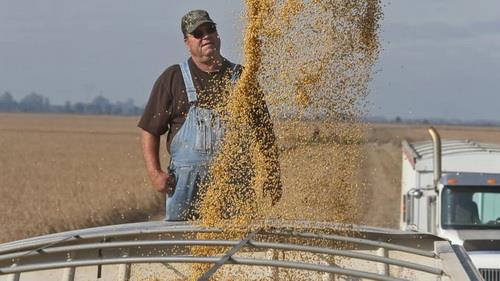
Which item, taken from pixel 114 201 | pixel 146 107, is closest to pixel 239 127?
pixel 146 107

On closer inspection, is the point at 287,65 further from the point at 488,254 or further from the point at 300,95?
the point at 488,254

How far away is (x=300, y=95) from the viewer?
5848 millimetres

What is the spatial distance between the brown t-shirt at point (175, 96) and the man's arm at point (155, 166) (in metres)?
0.05

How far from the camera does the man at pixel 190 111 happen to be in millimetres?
6020

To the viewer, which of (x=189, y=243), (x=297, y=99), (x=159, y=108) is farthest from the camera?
(x=159, y=108)

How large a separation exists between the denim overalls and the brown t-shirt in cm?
3

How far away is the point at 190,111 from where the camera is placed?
6098 millimetres

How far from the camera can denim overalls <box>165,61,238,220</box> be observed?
6000 mm

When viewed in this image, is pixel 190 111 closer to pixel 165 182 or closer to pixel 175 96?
pixel 175 96

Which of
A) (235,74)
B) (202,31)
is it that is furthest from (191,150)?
(202,31)

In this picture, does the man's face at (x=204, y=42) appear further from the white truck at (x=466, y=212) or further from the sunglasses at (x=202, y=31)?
the white truck at (x=466, y=212)

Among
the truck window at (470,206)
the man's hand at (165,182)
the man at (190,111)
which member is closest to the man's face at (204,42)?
the man at (190,111)

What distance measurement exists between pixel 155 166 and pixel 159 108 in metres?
0.32

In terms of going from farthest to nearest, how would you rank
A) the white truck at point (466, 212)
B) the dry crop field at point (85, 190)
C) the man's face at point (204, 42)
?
1. the dry crop field at point (85, 190)
2. the white truck at point (466, 212)
3. the man's face at point (204, 42)
